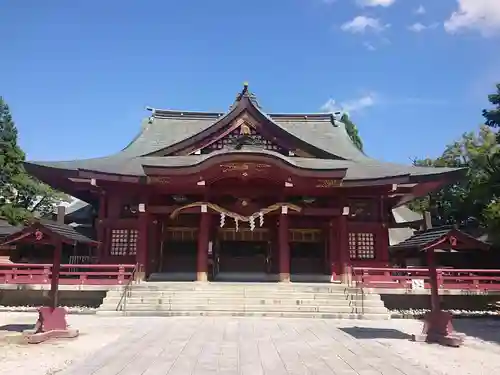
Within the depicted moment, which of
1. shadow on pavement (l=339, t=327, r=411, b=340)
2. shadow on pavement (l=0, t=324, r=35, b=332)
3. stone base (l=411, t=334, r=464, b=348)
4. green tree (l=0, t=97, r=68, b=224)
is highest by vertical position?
green tree (l=0, t=97, r=68, b=224)

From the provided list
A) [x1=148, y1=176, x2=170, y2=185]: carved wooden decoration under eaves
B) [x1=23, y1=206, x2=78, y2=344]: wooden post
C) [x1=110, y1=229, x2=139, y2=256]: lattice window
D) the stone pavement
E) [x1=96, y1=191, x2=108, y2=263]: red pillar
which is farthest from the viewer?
[x1=110, y1=229, x2=139, y2=256]: lattice window

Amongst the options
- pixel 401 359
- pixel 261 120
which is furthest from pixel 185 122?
pixel 401 359

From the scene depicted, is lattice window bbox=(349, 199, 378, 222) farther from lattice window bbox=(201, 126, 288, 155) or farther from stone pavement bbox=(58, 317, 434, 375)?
stone pavement bbox=(58, 317, 434, 375)

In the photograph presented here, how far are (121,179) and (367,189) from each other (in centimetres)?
1079

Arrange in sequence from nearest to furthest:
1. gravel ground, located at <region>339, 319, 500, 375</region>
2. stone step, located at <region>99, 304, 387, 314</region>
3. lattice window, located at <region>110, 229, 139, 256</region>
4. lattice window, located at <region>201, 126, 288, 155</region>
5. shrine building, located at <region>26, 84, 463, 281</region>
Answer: gravel ground, located at <region>339, 319, 500, 375</region>
stone step, located at <region>99, 304, 387, 314</region>
shrine building, located at <region>26, 84, 463, 281</region>
lattice window, located at <region>110, 229, 139, 256</region>
lattice window, located at <region>201, 126, 288, 155</region>

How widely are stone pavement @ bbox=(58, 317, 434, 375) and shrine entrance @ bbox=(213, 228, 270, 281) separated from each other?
332 inches

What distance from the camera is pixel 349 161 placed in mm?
21531

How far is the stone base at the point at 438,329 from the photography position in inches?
374

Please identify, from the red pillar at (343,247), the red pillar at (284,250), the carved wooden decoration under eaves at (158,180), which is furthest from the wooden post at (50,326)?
the red pillar at (343,247)

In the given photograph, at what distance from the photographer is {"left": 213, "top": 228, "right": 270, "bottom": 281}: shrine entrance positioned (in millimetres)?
20234

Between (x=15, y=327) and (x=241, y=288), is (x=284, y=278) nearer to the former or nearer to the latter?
(x=241, y=288)

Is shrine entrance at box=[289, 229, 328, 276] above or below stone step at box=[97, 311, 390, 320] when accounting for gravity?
above

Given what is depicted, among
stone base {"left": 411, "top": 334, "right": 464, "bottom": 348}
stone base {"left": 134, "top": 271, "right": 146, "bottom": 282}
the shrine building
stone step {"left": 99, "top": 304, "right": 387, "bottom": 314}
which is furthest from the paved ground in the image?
the shrine building

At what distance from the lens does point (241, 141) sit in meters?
20.6
